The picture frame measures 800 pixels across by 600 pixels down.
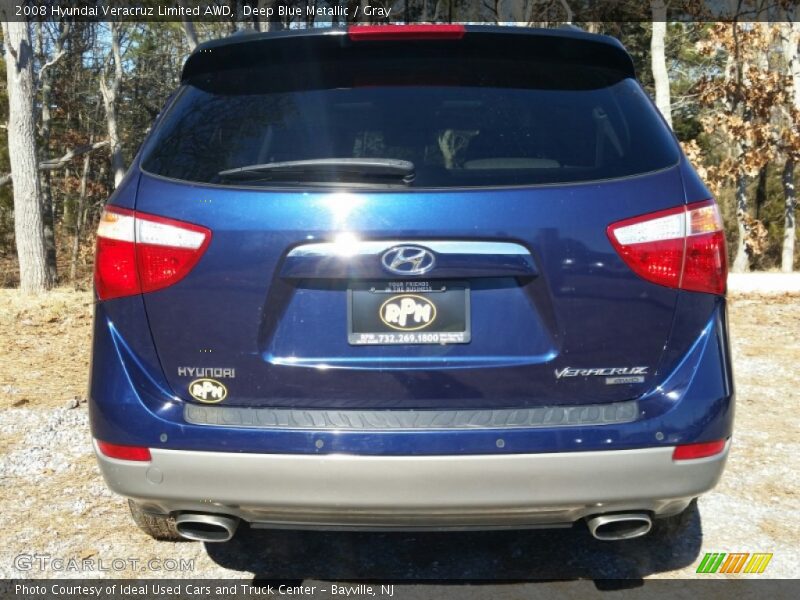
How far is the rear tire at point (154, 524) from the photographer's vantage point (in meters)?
3.11

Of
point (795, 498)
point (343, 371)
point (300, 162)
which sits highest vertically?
point (300, 162)

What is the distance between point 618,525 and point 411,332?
0.97 metres

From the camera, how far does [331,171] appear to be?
2361mm

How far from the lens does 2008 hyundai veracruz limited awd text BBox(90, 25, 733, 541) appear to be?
2.32 meters

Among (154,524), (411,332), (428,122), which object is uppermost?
(428,122)

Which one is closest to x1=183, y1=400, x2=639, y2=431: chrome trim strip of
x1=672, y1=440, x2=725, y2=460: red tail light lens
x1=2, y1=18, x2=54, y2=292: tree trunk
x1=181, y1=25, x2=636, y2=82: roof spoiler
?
x1=672, y1=440, x2=725, y2=460: red tail light lens

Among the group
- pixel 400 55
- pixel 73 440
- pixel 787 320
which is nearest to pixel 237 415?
pixel 400 55

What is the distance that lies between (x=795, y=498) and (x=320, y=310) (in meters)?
2.79

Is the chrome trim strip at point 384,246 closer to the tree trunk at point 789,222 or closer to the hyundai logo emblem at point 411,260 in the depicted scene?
the hyundai logo emblem at point 411,260

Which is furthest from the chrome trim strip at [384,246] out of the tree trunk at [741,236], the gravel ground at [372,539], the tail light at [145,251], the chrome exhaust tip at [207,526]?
the tree trunk at [741,236]

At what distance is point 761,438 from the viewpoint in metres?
4.83

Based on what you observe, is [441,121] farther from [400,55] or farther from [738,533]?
[738,533]

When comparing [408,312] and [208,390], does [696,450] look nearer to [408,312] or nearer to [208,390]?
[408,312]
